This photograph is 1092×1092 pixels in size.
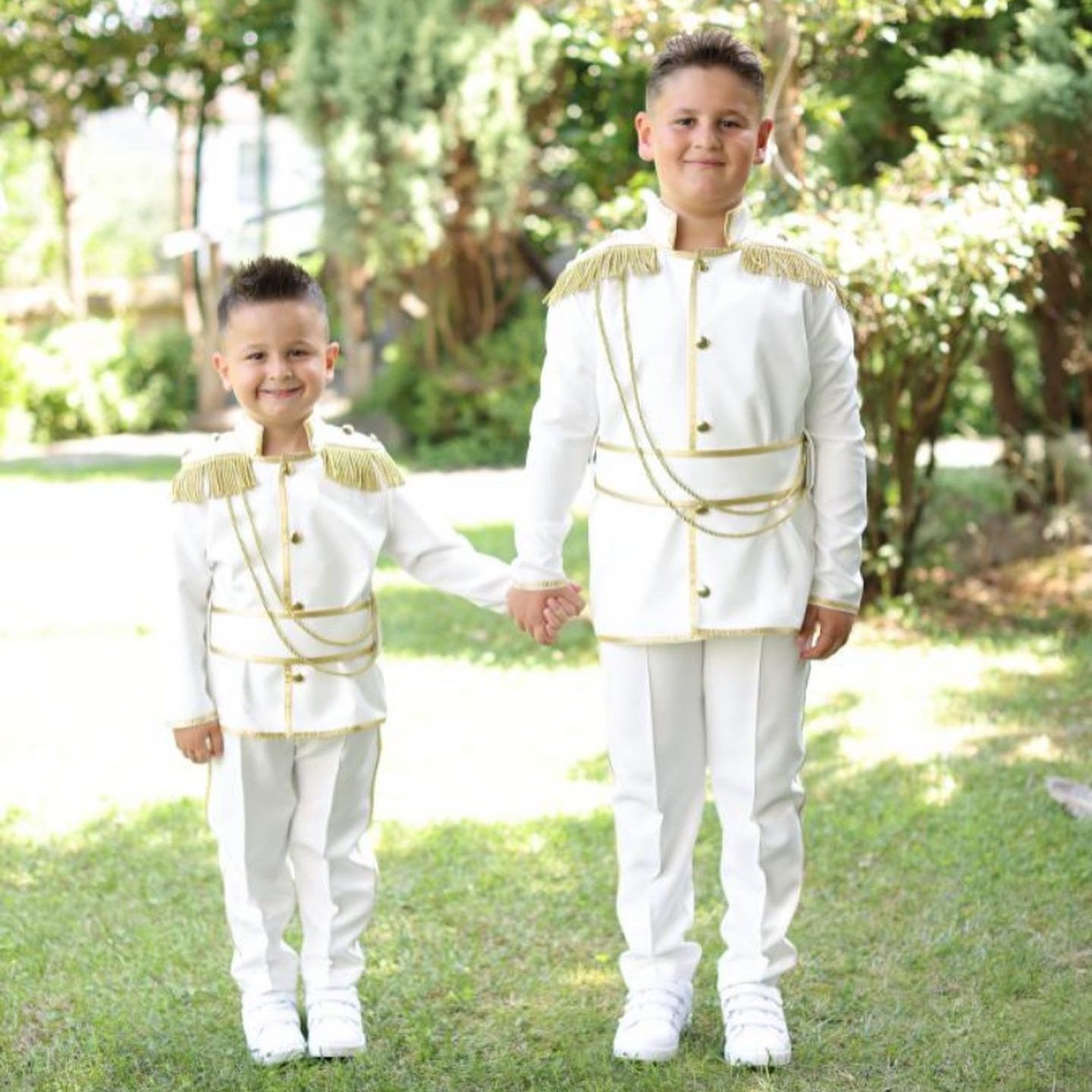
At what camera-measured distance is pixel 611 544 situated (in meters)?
3.05

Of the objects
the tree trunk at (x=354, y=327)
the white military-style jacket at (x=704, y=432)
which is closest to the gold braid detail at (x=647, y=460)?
the white military-style jacket at (x=704, y=432)

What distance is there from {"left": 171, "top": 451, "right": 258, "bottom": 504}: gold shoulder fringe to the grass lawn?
3.21ft

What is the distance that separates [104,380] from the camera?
16.1 m

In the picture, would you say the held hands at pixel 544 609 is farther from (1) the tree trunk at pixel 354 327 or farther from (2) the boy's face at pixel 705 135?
(1) the tree trunk at pixel 354 327

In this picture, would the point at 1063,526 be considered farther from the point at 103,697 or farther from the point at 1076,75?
the point at 103,697

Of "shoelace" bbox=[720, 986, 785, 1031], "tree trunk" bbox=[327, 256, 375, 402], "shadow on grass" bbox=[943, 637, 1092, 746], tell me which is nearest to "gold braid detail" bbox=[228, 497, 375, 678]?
"shoelace" bbox=[720, 986, 785, 1031]

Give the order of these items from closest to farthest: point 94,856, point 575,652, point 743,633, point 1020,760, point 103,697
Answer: point 743,633 < point 94,856 < point 1020,760 < point 103,697 < point 575,652

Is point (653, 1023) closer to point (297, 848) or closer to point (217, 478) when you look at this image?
point (297, 848)

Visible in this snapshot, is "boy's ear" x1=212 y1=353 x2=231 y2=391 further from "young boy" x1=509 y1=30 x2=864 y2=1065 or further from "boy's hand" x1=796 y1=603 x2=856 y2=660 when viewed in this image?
"boy's hand" x1=796 y1=603 x2=856 y2=660

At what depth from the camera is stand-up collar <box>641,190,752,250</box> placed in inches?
117

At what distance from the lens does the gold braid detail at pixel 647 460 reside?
2977 mm

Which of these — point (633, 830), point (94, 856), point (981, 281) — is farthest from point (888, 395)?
point (633, 830)

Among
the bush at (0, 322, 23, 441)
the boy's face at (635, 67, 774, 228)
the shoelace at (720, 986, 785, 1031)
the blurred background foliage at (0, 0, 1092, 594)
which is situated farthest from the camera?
the bush at (0, 322, 23, 441)

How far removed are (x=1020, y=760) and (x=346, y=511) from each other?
284cm
